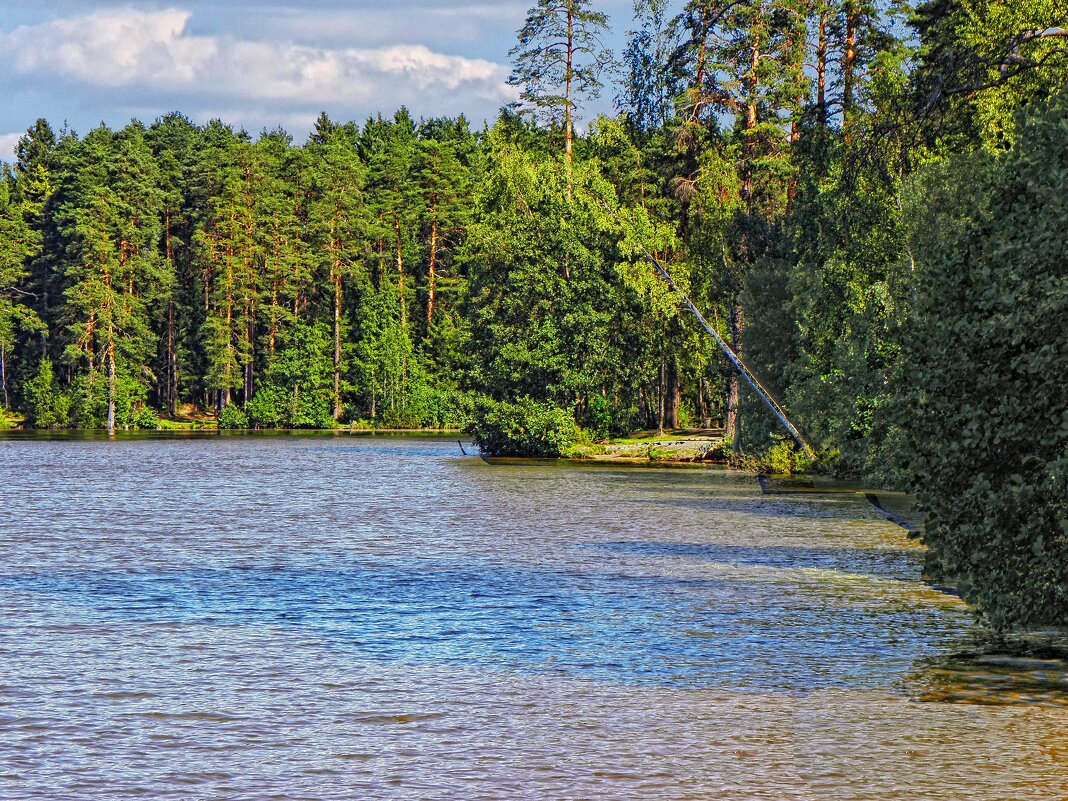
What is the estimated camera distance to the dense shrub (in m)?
11.9

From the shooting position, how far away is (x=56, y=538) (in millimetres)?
22891

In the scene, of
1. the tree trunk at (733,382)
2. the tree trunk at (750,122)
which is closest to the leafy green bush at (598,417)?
the tree trunk at (733,382)

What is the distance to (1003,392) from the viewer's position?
40.9 ft

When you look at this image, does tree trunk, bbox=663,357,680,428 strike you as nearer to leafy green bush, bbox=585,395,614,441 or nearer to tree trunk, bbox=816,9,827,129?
leafy green bush, bbox=585,395,614,441

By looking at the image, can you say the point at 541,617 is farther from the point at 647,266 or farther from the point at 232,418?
the point at 232,418

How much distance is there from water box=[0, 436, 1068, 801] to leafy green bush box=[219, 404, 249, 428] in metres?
74.3

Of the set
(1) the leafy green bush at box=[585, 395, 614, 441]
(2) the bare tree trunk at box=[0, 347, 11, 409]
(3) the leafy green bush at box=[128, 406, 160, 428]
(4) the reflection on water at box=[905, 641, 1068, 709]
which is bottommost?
(4) the reflection on water at box=[905, 641, 1068, 709]

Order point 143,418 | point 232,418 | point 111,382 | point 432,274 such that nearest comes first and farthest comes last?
point 111,382 < point 232,418 < point 143,418 < point 432,274

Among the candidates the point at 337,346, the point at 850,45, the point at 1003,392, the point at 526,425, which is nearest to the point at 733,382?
the point at 526,425

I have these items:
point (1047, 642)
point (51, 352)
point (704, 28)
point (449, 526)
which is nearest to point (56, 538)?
point (449, 526)

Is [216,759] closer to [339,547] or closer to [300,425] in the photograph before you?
[339,547]

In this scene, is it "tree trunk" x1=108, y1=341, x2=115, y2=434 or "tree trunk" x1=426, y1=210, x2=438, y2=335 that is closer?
"tree trunk" x1=108, y1=341, x2=115, y2=434

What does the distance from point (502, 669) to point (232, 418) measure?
89772 millimetres

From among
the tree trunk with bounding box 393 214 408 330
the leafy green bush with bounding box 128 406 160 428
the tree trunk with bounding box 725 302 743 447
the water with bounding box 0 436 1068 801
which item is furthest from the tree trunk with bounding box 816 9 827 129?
the leafy green bush with bounding box 128 406 160 428
